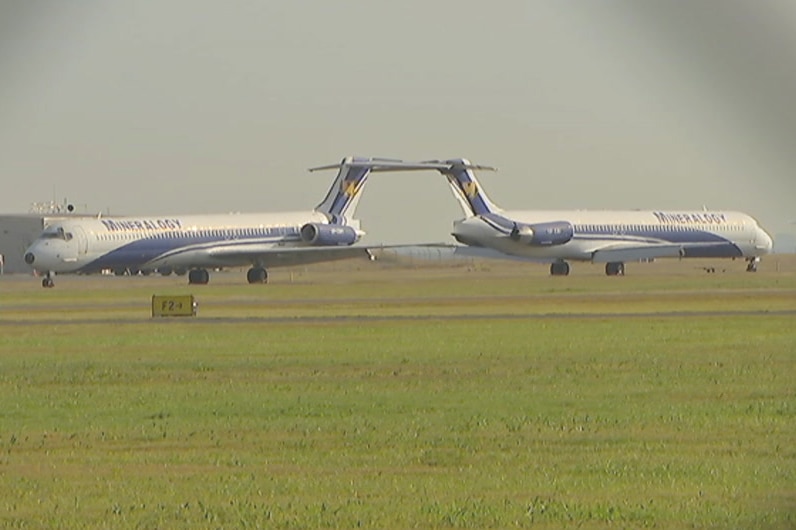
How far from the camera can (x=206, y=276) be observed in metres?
96.9

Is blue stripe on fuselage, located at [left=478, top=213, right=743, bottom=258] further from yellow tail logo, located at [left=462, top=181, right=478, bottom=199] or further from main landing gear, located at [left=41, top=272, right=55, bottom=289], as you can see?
main landing gear, located at [left=41, top=272, right=55, bottom=289]

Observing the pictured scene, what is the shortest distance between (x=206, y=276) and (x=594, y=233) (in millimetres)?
26292

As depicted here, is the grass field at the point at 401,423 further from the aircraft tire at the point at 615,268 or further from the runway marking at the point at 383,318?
the aircraft tire at the point at 615,268

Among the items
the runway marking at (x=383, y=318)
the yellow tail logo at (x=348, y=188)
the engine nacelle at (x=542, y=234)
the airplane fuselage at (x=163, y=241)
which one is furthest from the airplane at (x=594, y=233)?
the runway marking at (x=383, y=318)

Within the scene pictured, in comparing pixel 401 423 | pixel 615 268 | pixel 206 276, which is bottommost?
pixel 401 423

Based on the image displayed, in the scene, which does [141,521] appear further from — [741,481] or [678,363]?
[678,363]

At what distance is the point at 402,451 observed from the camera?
2145cm

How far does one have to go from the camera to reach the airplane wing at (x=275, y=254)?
96.8 m

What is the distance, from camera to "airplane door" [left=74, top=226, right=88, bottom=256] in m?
91.0

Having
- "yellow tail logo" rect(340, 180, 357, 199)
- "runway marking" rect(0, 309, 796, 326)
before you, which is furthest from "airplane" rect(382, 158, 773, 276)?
"runway marking" rect(0, 309, 796, 326)

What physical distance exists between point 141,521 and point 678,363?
20.1 metres

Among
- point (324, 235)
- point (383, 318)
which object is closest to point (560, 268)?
point (324, 235)

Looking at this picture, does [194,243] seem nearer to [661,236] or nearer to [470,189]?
[470,189]

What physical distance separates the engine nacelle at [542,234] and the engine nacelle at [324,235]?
11.2 m
